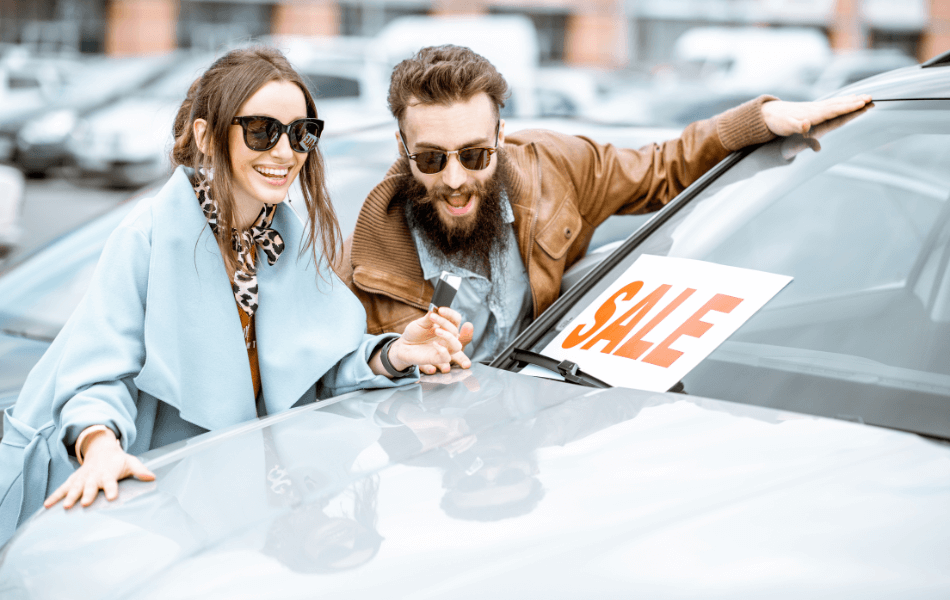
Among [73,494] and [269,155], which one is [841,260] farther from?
[73,494]

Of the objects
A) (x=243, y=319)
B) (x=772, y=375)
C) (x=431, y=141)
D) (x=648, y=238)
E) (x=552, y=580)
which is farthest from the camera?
(x=431, y=141)

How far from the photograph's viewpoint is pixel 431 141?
8.28ft

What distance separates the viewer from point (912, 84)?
2.06 metres

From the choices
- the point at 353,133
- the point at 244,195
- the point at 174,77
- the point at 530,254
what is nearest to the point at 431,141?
the point at 530,254

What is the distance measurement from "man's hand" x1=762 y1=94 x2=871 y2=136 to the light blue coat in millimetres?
1076

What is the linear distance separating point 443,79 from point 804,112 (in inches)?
36.0

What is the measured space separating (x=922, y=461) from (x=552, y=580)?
595 mm

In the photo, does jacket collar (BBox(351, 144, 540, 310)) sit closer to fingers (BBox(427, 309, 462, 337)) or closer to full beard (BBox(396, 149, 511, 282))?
full beard (BBox(396, 149, 511, 282))

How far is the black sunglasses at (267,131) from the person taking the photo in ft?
6.34

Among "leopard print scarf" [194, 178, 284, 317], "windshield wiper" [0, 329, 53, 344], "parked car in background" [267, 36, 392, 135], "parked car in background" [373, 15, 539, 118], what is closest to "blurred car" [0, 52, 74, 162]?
"parked car in background" [373, 15, 539, 118]

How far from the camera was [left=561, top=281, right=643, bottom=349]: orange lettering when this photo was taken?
1.98m

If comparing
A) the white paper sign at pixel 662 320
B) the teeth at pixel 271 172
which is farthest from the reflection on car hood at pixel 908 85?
the teeth at pixel 271 172

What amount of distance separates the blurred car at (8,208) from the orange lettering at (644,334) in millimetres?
6069

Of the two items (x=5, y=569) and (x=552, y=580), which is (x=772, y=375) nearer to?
(x=552, y=580)
